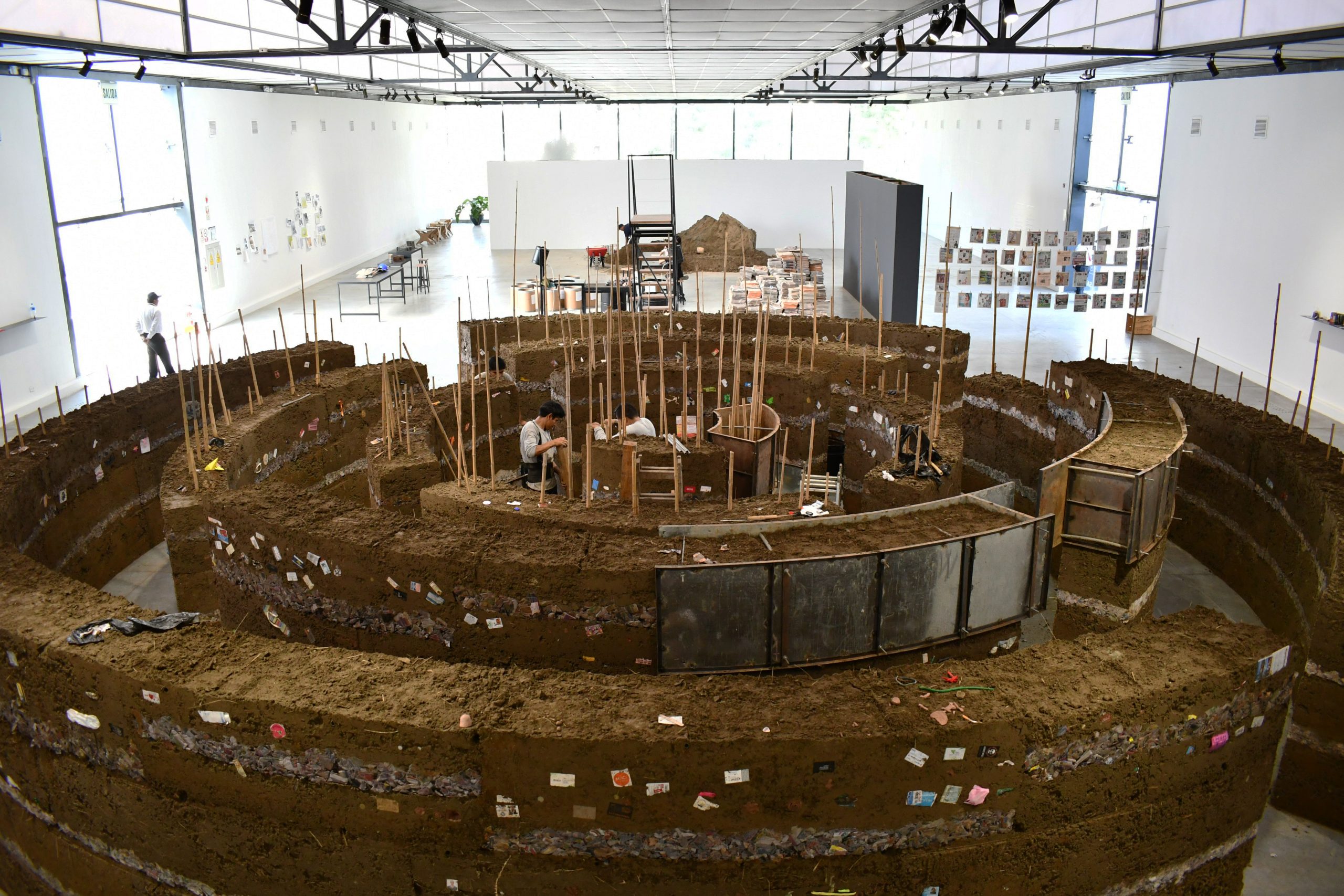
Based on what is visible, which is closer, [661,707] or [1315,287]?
[661,707]

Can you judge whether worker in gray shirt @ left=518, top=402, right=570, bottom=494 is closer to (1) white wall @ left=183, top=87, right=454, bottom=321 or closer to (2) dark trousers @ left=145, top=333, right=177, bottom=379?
(2) dark trousers @ left=145, top=333, right=177, bottom=379

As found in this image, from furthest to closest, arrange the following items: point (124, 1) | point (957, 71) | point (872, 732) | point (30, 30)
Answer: point (957, 71) → point (124, 1) → point (30, 30) → point (872, 732)

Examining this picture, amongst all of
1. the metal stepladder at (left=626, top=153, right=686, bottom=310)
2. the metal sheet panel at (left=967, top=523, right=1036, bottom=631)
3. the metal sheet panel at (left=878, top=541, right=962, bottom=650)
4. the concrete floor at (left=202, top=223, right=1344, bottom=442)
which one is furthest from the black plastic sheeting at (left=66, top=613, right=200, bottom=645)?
the metal stepladder at (left=626, top=153, right=686, bottom=310)

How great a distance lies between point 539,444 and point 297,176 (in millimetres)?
17645

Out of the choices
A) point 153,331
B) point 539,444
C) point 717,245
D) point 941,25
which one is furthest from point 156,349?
point 717,245

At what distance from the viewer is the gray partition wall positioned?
18.9 meters

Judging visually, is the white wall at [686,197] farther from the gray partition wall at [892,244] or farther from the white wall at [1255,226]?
the white wall at [1255,226]

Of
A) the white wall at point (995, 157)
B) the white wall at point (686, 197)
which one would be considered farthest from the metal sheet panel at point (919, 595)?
the white wall at point (686, 197)

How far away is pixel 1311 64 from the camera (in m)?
14.4

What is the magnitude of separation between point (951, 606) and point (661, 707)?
2.40 metres

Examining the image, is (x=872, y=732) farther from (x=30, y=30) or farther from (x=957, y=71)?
(x=957, y=71)

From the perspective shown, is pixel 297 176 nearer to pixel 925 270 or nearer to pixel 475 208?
pixel 925 270

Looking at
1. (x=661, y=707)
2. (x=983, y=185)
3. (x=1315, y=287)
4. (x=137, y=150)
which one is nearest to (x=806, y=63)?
(x=1315, y=287)

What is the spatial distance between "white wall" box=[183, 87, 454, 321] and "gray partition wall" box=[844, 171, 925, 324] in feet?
41.5
